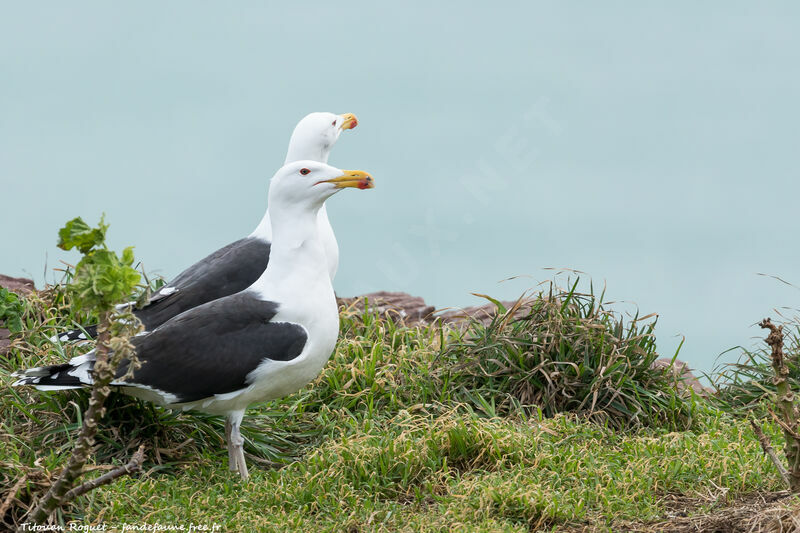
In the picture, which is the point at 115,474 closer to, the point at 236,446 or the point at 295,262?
the point at 236,446

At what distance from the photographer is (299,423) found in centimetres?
706

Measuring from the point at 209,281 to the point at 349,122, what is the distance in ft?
6.61

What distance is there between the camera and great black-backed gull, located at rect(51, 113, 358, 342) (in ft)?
22.6

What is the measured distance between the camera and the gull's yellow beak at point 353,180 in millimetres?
6020

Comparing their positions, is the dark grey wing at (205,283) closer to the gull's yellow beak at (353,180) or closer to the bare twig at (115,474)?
the gull's yellow beak at (353,180)

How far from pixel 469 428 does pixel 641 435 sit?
1587mm

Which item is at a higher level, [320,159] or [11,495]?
[320,159]

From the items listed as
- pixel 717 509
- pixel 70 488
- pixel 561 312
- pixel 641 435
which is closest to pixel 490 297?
pixel 561 312

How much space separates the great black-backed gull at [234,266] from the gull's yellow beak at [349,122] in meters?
0.20

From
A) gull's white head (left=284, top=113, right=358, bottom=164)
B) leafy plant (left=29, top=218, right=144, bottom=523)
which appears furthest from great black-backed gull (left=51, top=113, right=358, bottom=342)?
leafy plant (left=29, top=218, right=144, bottom=523)

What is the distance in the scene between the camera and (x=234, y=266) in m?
7.08

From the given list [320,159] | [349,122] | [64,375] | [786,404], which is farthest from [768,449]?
[349,122]

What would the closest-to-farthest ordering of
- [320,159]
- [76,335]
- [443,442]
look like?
[443,442] < [76,335] < [320,159]

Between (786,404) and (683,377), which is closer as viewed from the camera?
(786,404)
